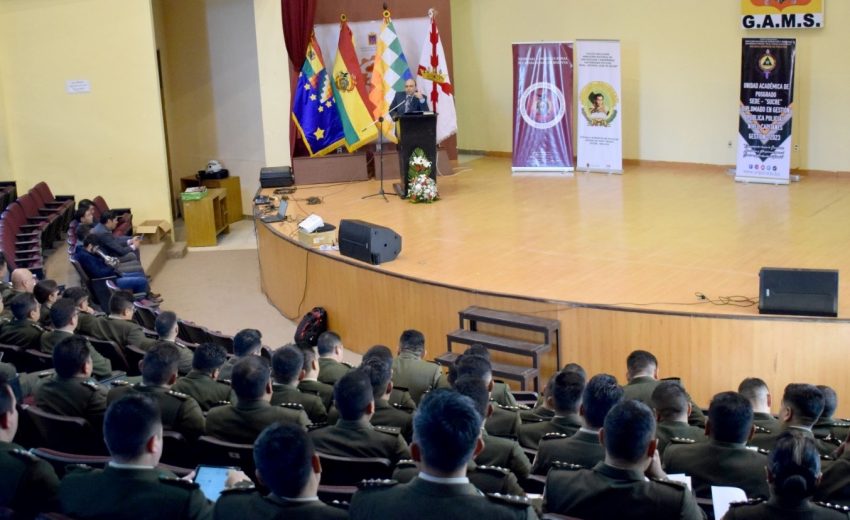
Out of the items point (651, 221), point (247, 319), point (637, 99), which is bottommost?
point (247, 319)

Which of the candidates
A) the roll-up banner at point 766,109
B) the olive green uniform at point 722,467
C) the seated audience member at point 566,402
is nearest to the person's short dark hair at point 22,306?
the seated audience member at point 566,402

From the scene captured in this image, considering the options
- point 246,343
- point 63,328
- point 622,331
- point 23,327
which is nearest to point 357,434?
point 246,343

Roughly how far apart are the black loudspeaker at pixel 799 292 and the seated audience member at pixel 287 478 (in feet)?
15.6

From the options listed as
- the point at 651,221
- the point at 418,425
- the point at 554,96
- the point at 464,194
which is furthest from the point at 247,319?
the point at 418,425

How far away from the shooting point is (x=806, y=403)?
4402 mm

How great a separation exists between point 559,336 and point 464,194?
4699mm

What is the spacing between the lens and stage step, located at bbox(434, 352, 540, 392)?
7293mm

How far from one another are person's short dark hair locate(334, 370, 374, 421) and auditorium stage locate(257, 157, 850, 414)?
11.6ft

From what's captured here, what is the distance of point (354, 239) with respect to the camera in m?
8.86

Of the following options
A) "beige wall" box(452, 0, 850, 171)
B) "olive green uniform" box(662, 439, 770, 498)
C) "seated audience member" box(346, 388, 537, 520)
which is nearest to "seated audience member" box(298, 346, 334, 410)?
"olive green uniform" box(662, 439, 770, 498)

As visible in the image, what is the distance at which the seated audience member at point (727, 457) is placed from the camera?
3857 millimetres

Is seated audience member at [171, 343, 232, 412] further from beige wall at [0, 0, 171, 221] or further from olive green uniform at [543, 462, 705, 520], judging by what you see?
beige wall at [0, 0, 171, 221]

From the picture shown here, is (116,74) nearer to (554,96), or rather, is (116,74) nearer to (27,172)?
(27,172)

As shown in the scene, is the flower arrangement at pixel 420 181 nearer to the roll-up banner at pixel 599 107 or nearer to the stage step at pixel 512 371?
the roll-up banner at pixel 599 107
